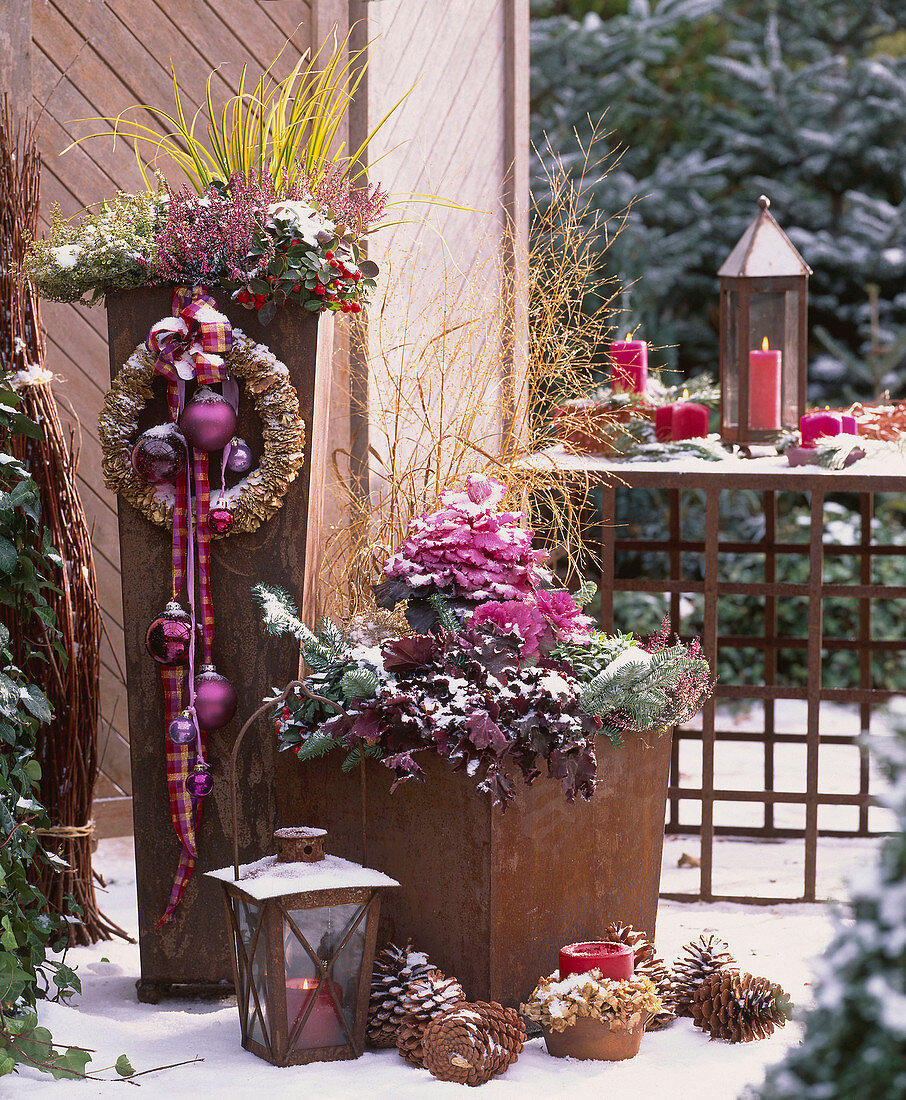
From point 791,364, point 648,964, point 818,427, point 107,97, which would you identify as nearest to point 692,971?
point 648,964

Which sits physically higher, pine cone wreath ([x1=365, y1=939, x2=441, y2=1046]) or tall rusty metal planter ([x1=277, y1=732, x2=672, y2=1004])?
tall rusty metal planter ([x1=277, y1=732, x2=672, y2=1004])

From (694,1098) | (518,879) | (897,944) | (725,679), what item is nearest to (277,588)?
(518,879)

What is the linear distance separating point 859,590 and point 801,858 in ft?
3.14

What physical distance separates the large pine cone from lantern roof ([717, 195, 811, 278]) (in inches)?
87.3

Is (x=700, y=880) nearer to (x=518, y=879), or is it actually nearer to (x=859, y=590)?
(x=859, y=590)

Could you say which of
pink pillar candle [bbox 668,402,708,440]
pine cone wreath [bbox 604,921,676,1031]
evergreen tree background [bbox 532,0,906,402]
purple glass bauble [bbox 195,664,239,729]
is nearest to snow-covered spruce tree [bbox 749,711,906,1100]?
pine cone wreath [bbox 604,921,676,1031]

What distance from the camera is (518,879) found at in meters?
2.66

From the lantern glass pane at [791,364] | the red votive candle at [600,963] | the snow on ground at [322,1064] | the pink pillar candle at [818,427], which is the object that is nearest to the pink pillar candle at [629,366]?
the lantern glass pane at [791,364]

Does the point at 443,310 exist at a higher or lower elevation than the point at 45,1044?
higher

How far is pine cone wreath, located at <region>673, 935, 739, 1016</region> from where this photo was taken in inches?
111

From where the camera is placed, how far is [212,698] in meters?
2.84

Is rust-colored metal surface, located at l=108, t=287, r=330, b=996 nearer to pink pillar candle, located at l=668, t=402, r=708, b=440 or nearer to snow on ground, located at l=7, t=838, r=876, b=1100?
snow on ground, located at l=7, t=838, r=876, b=1100

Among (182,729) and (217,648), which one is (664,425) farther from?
(182,729)

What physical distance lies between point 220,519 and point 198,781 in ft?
1.90
